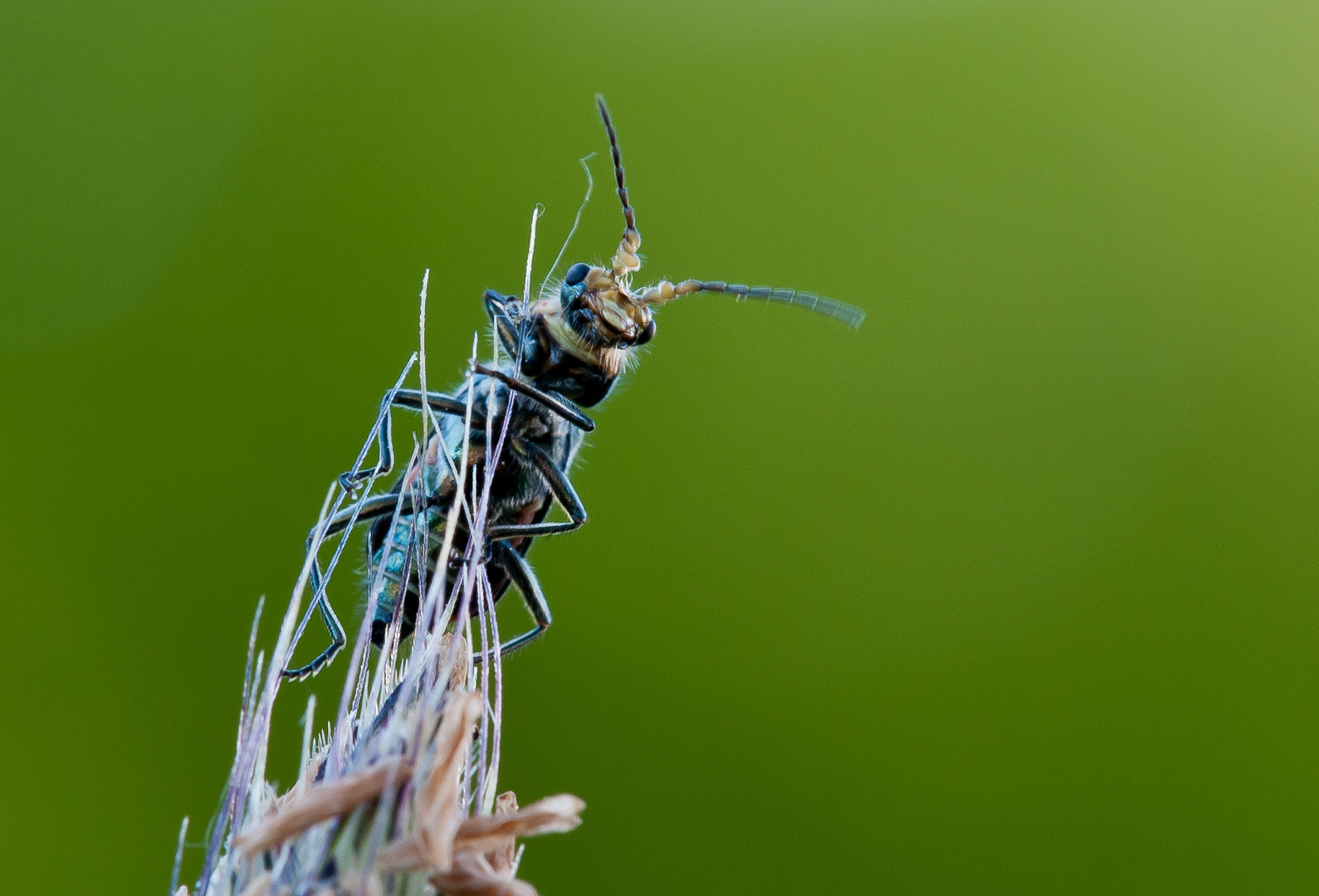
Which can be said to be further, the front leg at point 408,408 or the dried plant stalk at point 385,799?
the front leg at point 408,408

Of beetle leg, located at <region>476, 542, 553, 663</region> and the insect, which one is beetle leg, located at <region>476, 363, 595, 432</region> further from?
beetle leg, located at <region>476, 542, 553, 663</region>

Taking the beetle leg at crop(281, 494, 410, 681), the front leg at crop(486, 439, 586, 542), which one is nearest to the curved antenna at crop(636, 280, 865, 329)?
the front leg at crop(486, 439, 586, 542)

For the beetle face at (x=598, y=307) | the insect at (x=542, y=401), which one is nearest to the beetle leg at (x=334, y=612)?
the insect at (x=542, y=401)

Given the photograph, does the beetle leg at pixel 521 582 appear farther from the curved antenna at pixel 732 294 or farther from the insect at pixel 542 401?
the curved antenna at pixel 732 294

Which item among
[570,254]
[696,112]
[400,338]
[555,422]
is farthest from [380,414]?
[696,112]

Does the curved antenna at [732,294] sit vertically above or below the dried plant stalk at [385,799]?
above

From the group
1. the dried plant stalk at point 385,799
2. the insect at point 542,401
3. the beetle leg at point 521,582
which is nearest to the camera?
the dried plant stalk at point 385,799

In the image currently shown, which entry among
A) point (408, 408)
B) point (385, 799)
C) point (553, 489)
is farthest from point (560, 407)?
point (385, 799)

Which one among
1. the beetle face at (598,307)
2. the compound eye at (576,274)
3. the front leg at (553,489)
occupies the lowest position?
the front leg at (553,489)
